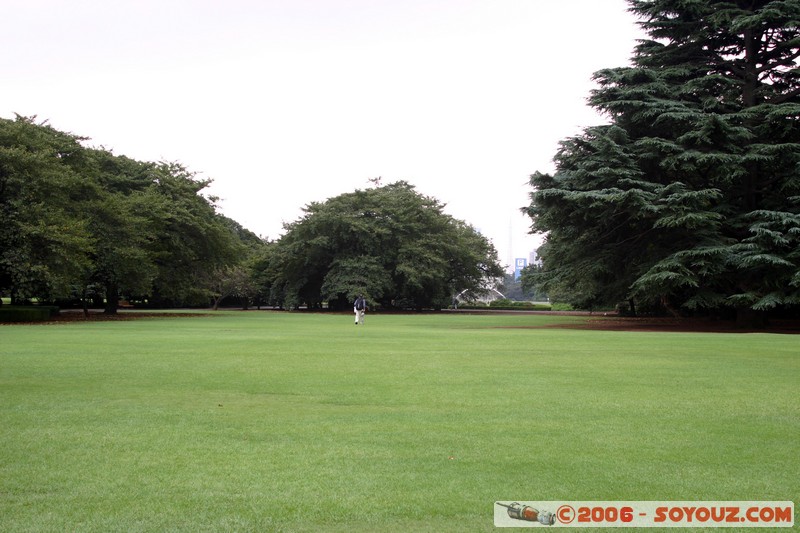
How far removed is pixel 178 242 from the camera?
4512 centimetres

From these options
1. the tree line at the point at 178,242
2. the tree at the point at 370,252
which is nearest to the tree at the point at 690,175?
the tree at the point at 370,252

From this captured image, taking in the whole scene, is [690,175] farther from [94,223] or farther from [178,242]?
[94,223]

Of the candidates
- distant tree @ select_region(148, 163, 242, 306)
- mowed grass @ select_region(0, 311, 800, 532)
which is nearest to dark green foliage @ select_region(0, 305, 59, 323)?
distant tree @ select_region(148, 163, 242, 306)

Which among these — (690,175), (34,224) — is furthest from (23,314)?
(690,175)

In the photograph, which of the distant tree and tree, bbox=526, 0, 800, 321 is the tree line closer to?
the distant tree

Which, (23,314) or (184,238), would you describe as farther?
(184,238)

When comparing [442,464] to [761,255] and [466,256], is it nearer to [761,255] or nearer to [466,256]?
[761,255]

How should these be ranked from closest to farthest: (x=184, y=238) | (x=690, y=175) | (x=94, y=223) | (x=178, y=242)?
(x=690, y=175) < (x=94, y=223) < (x=178, y=242) < (x=184, y=238)

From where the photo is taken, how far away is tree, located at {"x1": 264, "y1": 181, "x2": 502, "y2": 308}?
186 feet

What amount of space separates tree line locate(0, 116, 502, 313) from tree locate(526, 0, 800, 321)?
22.7 m

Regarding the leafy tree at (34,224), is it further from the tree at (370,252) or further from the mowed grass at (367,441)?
the tree at (370,252)

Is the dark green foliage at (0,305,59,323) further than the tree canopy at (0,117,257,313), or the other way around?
the dark green foliage at (0,305,59,323)

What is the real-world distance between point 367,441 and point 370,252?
51.7 m

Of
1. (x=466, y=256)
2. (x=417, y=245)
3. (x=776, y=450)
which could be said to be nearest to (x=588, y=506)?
(x=776, y=450)
